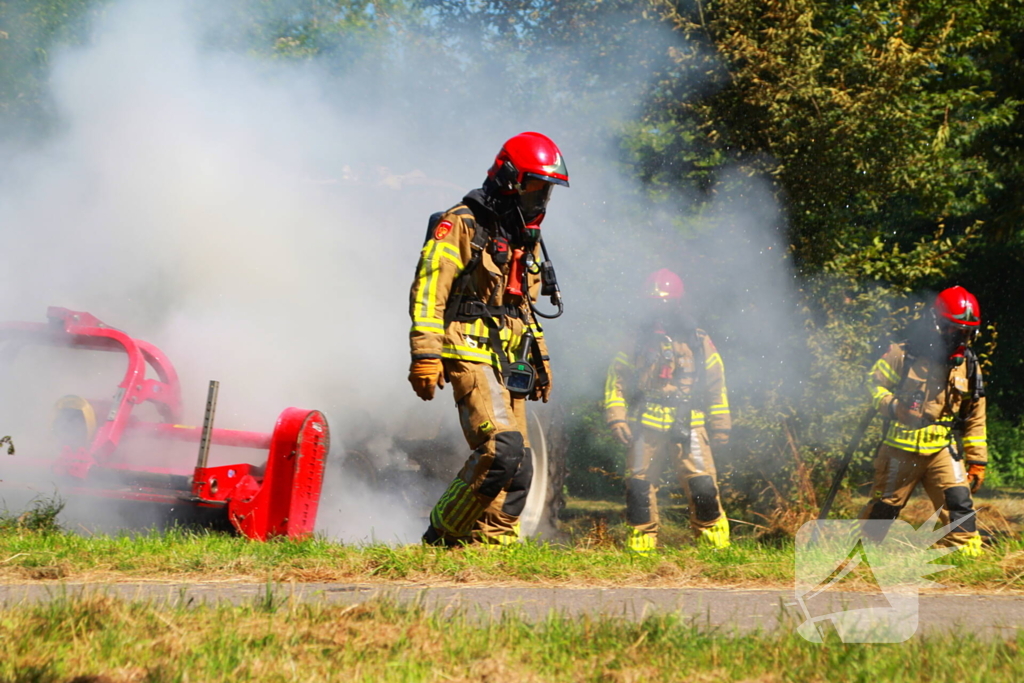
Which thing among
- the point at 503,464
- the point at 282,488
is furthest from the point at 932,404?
the point at 282,488

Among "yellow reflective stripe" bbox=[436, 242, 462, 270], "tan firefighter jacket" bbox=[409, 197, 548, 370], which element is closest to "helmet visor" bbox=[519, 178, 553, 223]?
"tan firefighter jacket" bbox=[409, 197, 548, 370]

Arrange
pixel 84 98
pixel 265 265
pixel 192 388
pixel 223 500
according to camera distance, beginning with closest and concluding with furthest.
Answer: pixel 223 500 < pixel 192 388 < pixel 265 265 < pixel 84 98

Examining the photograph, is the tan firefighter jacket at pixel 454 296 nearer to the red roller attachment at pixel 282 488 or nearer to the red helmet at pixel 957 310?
the red roller attachment at pixel 282 488

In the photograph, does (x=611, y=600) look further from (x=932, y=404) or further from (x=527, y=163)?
(x=932, y=404)

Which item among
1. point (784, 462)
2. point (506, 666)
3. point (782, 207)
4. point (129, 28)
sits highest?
point (129, 28)

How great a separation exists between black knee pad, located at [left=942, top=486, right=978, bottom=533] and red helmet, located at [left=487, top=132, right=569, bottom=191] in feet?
11.2

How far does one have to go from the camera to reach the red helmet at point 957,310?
627 centimetres

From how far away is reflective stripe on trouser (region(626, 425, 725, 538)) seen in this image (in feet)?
20.9

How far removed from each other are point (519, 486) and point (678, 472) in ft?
6.89

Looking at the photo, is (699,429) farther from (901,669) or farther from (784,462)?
(901,669)

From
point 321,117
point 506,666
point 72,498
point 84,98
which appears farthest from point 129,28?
point 506,666

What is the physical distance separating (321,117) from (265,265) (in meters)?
2.21

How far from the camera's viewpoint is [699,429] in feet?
21.4

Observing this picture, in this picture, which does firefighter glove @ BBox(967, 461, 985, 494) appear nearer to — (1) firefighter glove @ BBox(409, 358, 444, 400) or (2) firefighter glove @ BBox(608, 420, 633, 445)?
(2) firefighter glove @ BBox(608, 420, 633, 445)
